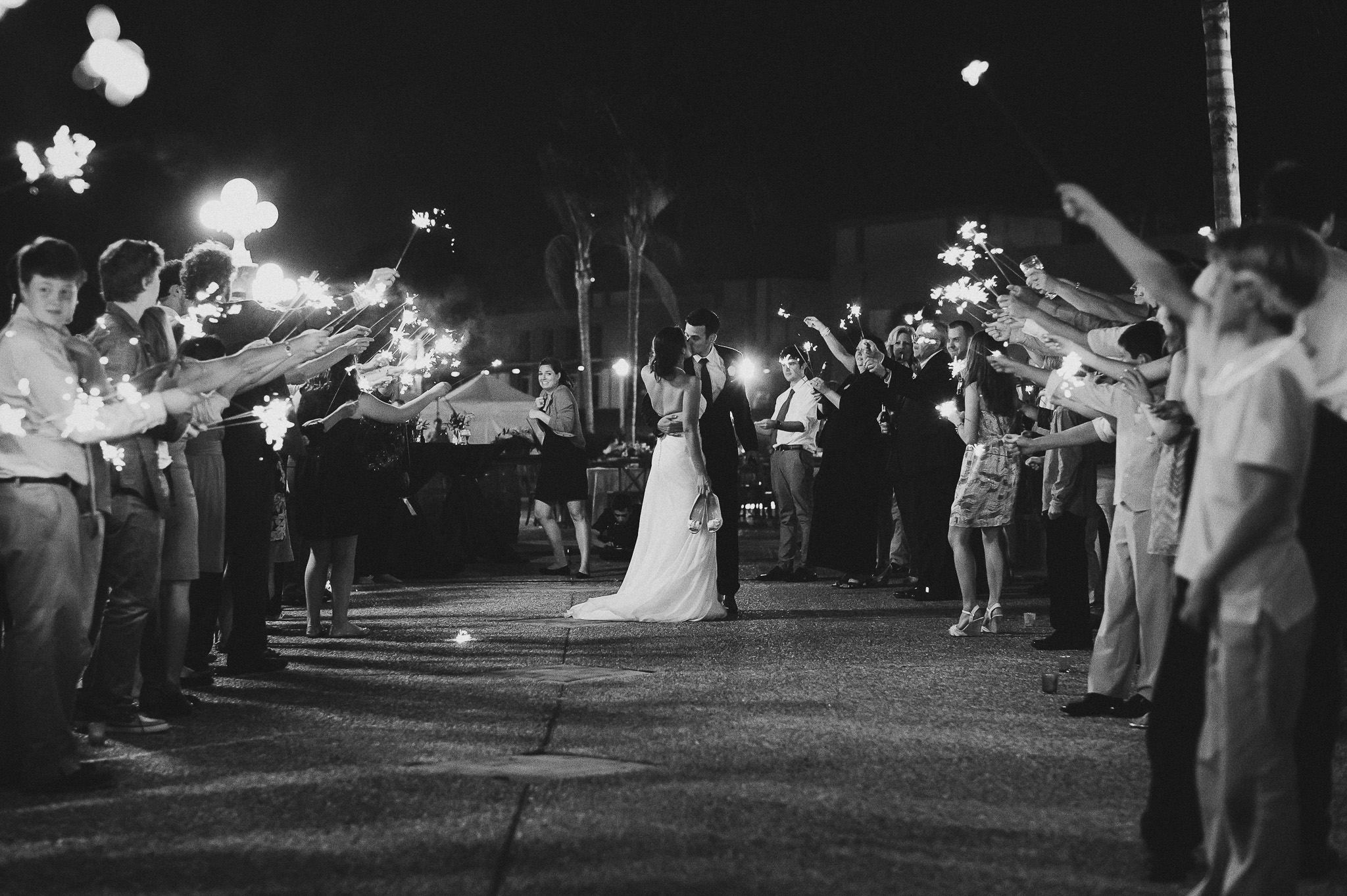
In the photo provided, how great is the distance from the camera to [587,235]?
41125 mm

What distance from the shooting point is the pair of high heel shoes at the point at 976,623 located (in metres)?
10.2

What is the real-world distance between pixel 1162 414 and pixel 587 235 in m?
36.3

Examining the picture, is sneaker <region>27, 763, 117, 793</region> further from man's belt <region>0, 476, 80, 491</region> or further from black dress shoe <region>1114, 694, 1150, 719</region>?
black dress shoe <region>1114, 694, 1150, 719</region>

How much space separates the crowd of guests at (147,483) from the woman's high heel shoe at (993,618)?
14.1ft

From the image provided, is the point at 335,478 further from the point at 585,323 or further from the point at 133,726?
the point at 585,323

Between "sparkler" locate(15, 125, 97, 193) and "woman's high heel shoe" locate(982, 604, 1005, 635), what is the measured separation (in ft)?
22.9

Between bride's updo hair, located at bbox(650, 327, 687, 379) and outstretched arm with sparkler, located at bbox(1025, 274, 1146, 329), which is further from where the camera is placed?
bride's updo hair, located at bbox(650, 327, 687, 379)

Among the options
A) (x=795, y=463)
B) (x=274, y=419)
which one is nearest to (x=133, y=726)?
(x=274, y=419)

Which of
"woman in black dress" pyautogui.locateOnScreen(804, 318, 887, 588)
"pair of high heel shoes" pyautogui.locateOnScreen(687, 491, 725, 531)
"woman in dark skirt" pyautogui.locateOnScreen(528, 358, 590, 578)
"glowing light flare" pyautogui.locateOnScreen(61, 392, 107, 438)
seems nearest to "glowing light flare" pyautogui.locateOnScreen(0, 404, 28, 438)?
"glowing light flare" pyautogui.locateOnScreen(61, 392, 107, 438)

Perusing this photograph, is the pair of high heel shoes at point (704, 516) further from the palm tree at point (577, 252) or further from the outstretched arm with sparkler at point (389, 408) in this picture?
the palm tree at point (577, 252)

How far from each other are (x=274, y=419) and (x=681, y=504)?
198 inches

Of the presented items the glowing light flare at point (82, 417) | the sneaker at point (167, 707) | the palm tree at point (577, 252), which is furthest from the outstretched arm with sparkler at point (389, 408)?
the palm tree at point (577, 252)

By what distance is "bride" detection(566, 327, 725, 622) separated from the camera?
11.5 metres

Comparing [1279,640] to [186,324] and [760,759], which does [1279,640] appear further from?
[186,324]
